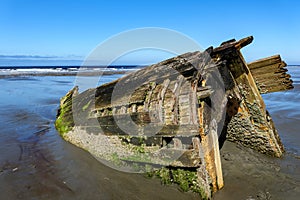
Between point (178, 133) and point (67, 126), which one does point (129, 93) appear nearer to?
point (178, 133)

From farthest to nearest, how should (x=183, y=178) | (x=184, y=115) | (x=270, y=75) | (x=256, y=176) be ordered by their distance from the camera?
(x=270, y=75) → (x=256, y=176) → (x=183, y=178) → (x=184, y=115)

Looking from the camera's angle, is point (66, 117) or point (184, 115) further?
point (66, 117)

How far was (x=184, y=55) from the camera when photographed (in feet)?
12.3

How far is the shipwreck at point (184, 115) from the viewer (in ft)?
11.1

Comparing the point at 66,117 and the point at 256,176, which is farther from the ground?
the point at 66,117

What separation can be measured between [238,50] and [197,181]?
2.33m

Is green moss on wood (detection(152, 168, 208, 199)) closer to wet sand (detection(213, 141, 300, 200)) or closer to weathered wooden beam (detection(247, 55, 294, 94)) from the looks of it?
wet sand (detection(213, 141, 300, 200))

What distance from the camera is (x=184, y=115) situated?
3400 millimetres

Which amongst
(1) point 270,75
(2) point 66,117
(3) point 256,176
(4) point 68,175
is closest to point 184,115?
(3) point 256,176

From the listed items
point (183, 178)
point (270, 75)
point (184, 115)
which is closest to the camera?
point (184, 115)

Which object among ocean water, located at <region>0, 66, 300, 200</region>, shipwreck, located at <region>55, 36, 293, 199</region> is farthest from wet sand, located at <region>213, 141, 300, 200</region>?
shipwreck, located at <region>55, 36, 293, 199</region>

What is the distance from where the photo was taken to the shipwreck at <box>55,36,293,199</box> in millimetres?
3385

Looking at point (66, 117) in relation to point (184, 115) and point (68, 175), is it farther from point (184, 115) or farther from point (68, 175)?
point (184, 115)

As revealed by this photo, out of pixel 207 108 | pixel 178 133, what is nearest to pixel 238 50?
pixel 207 108
